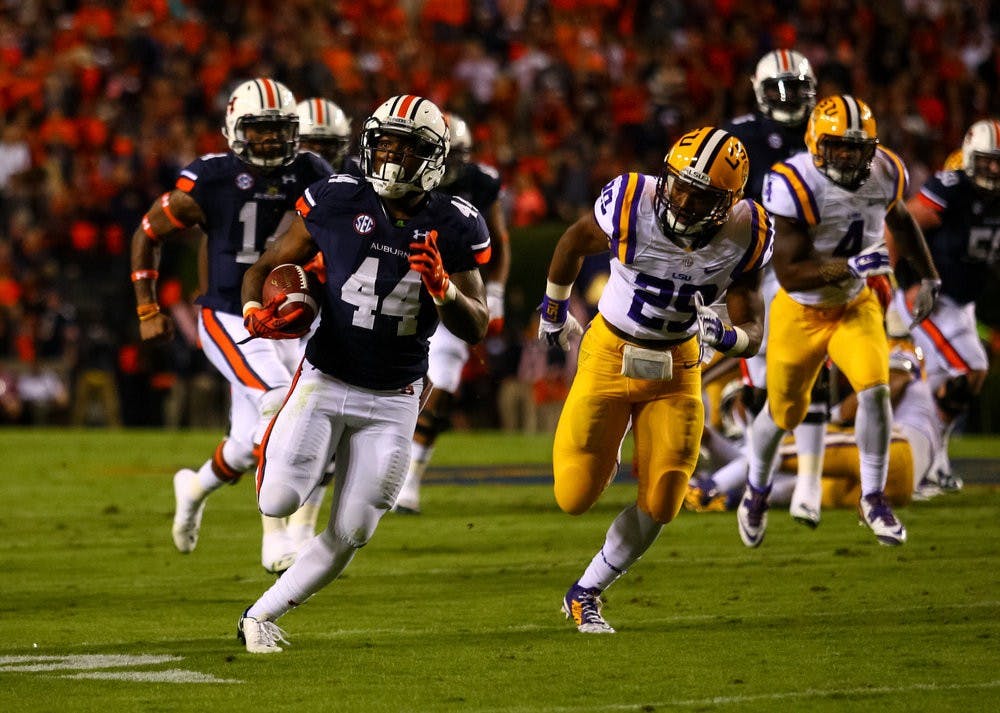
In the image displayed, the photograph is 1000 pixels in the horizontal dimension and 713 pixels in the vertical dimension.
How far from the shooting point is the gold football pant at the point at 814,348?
24.2ft

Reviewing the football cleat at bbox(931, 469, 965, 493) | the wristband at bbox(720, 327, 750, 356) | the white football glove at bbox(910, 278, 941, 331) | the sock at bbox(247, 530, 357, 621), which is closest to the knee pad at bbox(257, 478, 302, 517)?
the sock at bbox(247, 530, 357, 621)

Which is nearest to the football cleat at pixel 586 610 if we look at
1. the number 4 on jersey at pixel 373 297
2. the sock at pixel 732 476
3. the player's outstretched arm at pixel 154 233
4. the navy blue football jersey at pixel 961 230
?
the number 4 on jersey at pixel 373 297

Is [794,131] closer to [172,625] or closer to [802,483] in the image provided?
[802,483]

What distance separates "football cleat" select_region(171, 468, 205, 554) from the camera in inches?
297

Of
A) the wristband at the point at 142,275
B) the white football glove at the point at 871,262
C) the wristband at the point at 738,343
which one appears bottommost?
the wristband at the point at 142,275

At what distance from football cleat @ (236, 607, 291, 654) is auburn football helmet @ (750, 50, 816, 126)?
4.61 m

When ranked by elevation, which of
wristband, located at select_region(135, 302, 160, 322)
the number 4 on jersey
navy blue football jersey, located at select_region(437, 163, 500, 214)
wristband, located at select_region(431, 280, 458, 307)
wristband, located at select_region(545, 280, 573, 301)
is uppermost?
wristband, located at select_region(431, 280, 458, 307)

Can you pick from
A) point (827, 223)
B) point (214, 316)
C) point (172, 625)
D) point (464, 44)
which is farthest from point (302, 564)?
point (464, 44)

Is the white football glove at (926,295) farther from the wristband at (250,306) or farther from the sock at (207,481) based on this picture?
the wristband at (250,306)

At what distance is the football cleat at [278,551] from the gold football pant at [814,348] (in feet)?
7.47

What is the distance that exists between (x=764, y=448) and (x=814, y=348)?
0.55 meters

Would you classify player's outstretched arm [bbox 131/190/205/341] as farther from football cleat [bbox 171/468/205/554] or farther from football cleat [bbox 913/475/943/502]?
football cleat [bbox 913/475/943/502]

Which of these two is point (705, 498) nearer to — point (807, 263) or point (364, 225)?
point (807, 263)

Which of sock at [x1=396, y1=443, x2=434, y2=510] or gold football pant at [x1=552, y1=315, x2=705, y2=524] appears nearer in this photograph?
gold football pant at [x1=552, y1=315, x2=705, y2=524]
